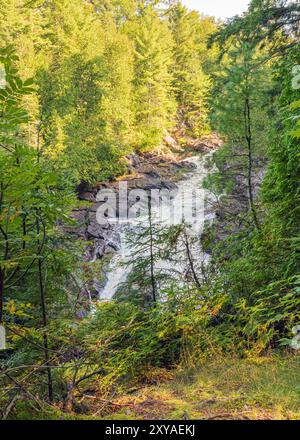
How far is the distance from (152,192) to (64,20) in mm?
16372

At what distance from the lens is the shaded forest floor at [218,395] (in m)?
2.65

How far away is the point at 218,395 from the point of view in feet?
10.7

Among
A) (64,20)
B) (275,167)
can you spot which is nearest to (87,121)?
(64,20)

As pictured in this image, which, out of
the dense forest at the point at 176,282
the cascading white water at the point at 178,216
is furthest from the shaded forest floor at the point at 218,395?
the cascading white water at the point at 178,216

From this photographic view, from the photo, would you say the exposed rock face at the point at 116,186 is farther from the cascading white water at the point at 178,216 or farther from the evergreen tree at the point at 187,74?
the evergreen tree at the point at 187,74

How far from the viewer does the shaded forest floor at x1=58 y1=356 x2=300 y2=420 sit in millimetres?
2646

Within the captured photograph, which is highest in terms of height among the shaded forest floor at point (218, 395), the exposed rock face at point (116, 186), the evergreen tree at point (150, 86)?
the evergreen tree at point (150, 86)

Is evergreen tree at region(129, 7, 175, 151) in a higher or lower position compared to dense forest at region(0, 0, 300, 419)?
higher

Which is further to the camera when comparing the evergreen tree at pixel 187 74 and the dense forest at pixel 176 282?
the evergreen tree at pixel 187 74

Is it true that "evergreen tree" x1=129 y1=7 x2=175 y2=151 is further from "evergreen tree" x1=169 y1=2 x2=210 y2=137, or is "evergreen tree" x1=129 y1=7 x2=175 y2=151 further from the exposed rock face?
"evergreen tree" x1=169 y1=2 x2=210 y2=137

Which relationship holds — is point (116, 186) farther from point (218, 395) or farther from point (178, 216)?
point (218, 395)

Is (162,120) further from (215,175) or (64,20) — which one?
(215,175)

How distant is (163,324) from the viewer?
5.09 meters

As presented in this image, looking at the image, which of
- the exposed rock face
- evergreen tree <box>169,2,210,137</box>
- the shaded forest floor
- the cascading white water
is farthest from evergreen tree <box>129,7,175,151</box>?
the shaded forest floor
